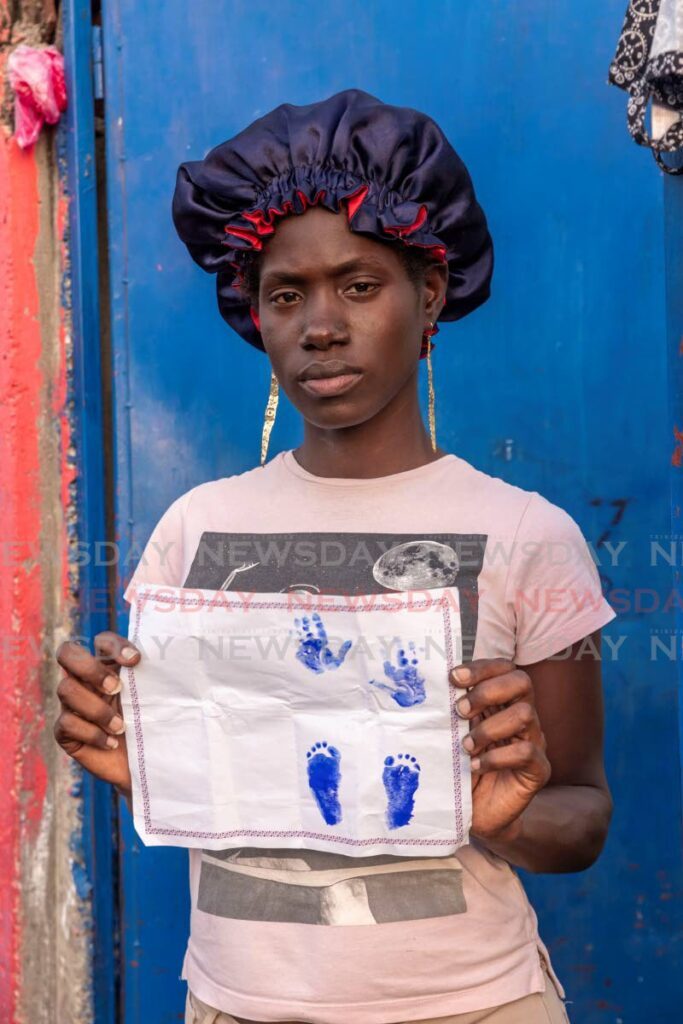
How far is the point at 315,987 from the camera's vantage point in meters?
1.54

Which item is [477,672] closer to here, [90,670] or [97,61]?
[90,670]

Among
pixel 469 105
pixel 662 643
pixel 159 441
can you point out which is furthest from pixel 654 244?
pixel 159 441

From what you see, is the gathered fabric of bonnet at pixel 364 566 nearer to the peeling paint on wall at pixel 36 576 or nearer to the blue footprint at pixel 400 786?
the blue footprint at pixel 400 786

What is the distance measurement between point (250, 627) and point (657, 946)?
4.78 ft

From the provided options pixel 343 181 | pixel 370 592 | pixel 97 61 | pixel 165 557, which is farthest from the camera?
pixel 97 61

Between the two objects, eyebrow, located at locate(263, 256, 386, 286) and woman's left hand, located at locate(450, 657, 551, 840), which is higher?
eyebrow, located at locate(263, 256, 386, 286)

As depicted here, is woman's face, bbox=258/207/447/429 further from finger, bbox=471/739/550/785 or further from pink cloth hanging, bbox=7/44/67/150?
pink cloth hanging, bbox=7/44/67/150

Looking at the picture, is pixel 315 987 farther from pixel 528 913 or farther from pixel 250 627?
pixel 250 627

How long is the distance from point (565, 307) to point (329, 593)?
1101mm

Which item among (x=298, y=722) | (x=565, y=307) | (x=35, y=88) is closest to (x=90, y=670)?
(x=298, y=722)

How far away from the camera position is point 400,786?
149 centimetres

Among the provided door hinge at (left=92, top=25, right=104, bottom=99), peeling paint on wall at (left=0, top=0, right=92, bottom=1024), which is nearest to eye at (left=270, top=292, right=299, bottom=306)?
peeling paint on wall at (left=0, top=0, right=92, bottom=1024)

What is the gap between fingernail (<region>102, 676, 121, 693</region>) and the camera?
1564 millimetres

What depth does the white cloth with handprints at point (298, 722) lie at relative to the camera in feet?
4.83
